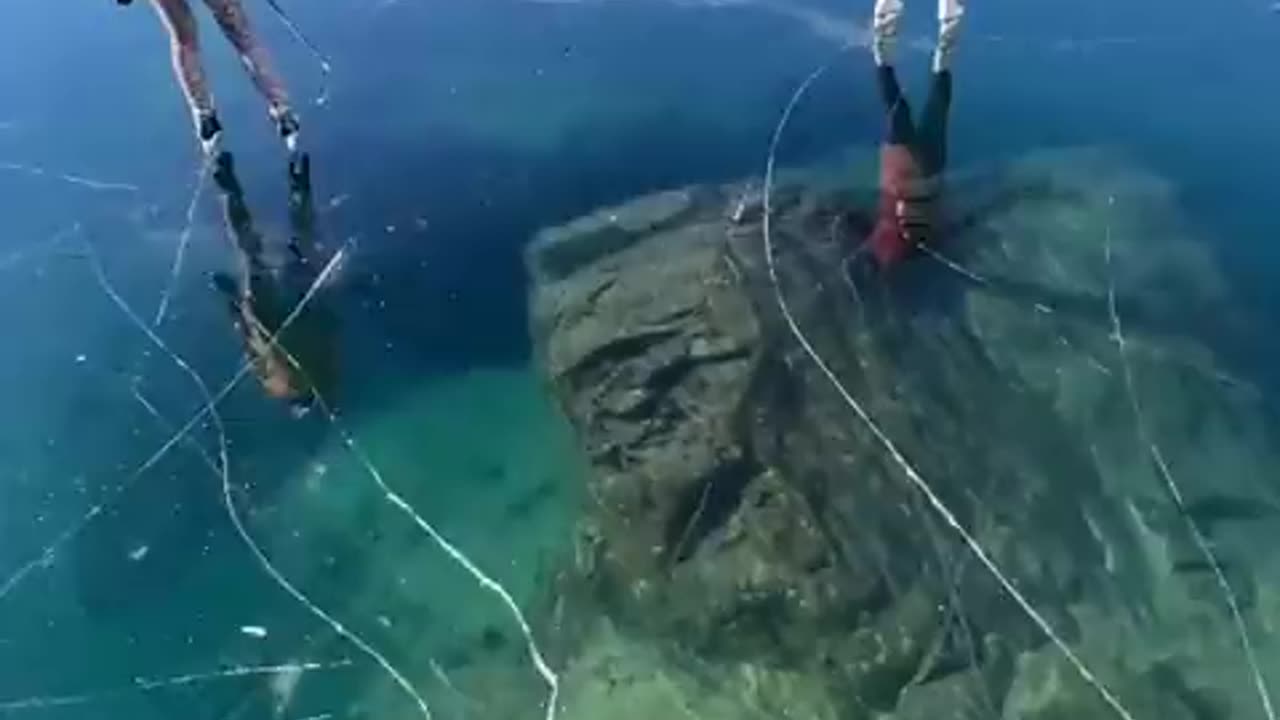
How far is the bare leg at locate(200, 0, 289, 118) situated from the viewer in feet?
13.5

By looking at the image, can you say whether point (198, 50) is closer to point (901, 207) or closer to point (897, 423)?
point (901, 207)

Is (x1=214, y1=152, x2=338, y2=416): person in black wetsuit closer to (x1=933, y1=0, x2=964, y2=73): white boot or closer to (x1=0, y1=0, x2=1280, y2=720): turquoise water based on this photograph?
(x1=0, y1=0, x2=1280, y2=720): turquoise water

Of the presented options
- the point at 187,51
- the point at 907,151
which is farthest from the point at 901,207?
the point at 187,51

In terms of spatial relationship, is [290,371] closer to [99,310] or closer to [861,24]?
[99,310]

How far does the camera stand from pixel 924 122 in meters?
4.38

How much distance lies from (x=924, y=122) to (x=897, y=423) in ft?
4.19

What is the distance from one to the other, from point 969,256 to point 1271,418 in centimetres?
89

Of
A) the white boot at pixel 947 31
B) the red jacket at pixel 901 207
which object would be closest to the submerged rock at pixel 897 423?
the red jacket at pixel 901 207

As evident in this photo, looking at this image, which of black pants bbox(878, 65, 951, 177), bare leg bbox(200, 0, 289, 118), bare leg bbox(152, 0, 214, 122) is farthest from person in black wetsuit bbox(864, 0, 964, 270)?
A: bare leg bbox(152, 0, 214, 122)

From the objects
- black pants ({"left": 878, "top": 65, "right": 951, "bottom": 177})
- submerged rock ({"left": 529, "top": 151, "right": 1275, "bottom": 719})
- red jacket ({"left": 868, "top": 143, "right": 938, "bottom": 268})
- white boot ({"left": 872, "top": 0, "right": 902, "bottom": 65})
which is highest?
A: white boot ({"left": 872, "top": 0, "right": 902, "bottom": 65})

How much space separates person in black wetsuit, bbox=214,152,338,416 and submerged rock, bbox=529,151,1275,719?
0.63m

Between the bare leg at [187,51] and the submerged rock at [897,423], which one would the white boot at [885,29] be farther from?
the bare leg at [187,51]

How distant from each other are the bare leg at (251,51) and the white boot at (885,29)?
6.23 feet

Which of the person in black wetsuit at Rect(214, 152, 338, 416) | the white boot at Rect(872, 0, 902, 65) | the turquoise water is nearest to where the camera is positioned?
the turquoise water
